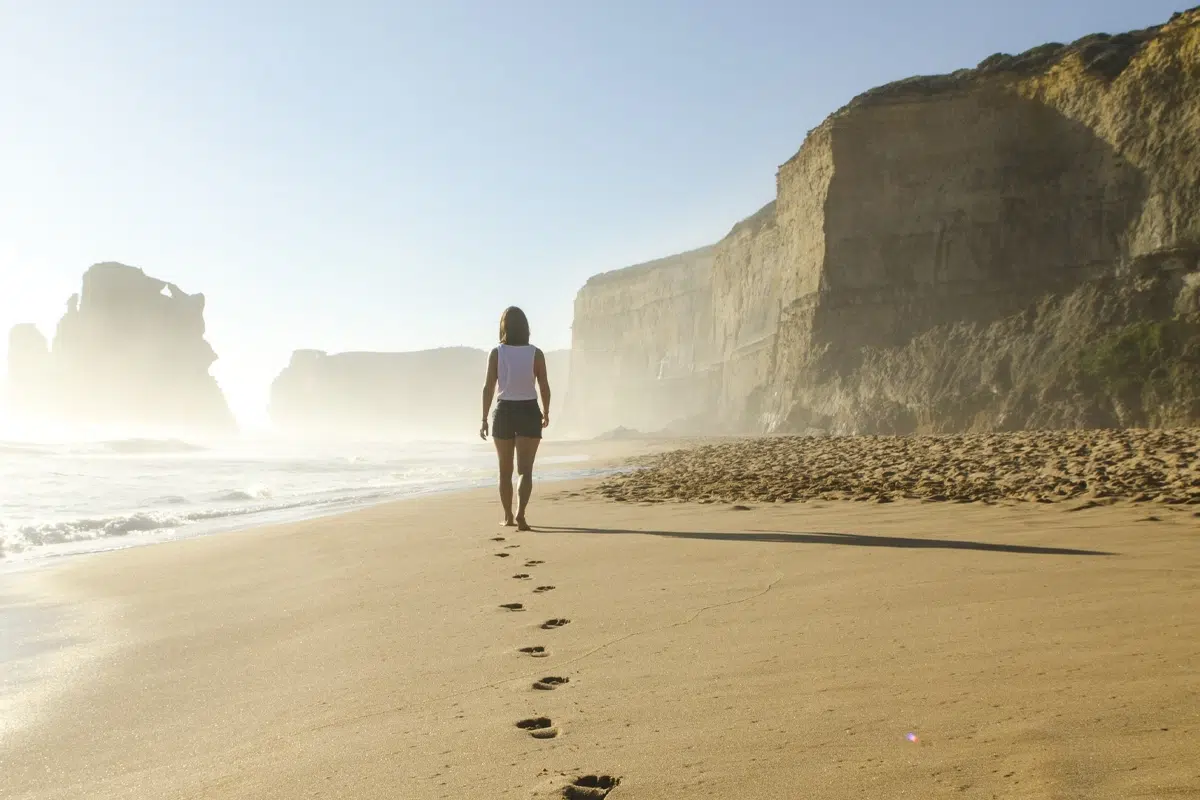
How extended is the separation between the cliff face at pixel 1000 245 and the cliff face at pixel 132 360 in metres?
79.6

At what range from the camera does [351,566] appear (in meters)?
5.03

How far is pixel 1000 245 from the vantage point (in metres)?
26.7

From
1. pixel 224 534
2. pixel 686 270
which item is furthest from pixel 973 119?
pixel 686 270

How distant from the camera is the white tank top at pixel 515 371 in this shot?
6.79 metres

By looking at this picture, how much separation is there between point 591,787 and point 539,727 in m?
0.41

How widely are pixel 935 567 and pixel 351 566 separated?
3238 millimetres

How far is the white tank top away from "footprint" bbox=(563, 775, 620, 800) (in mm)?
5159

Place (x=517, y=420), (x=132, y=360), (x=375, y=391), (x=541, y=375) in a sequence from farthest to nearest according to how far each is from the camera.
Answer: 1. (x=375, y=391)
2. (x=132, y=360)
3. (x=541, y=375)
4. (x=517, y=420)

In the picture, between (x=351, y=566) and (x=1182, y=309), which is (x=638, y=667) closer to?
(x=351, y=566)

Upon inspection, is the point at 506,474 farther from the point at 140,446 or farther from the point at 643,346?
the point at 643,346

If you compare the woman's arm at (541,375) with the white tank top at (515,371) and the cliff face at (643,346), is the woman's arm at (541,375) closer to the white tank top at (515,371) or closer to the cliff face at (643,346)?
the white tank top at (515,371)

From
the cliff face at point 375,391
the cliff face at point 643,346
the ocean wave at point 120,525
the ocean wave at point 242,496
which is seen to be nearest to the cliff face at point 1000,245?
the ocean wave at point 242,496

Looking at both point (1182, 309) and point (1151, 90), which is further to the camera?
point (1151, 90)

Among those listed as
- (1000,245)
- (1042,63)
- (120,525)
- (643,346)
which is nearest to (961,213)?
(1000,245)
